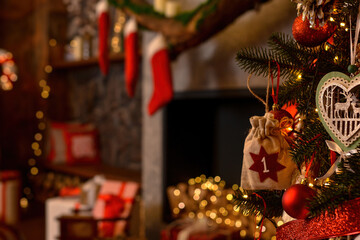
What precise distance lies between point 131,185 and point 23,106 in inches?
96.5

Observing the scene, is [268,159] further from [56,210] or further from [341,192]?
[56,210]

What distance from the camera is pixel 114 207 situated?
2824 mm

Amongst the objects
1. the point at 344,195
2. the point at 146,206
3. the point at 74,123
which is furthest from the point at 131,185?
the point at 344,195

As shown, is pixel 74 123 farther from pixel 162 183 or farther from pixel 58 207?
pixel 162 183

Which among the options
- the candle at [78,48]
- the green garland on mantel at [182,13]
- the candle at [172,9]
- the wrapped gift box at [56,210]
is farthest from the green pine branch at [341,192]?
the candle at [78,48]

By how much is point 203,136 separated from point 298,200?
7.76 ft

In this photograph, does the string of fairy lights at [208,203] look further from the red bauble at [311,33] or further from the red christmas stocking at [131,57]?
the red bauble at [311,33]

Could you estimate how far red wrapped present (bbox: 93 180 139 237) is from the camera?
2.81m

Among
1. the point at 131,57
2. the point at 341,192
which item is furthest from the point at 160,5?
the point at 341,192

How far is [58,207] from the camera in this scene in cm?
312

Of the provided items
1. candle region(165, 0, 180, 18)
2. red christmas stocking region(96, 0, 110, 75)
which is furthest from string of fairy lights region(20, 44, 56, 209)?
candle region(165, 0, 180, 18)

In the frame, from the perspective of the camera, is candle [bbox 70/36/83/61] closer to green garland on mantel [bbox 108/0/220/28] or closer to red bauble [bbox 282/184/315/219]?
green garland on mantel [bbox 108/0/220/28]

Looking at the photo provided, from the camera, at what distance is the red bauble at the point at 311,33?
0.79 meters

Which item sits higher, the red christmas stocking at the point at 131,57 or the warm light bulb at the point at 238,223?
the red christmas stocking at the point at 131,57
